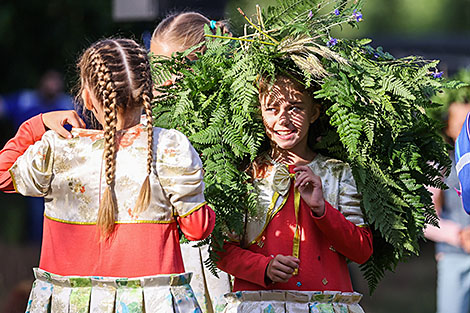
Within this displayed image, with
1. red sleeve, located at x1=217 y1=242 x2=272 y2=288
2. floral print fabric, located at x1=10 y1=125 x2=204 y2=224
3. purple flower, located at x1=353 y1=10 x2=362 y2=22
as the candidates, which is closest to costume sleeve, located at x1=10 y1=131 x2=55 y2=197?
floral print fabric, located at x1=10 y1=125 x2=204 y2=224

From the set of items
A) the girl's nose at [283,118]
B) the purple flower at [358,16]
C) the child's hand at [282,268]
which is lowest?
the child's hand at [282,268]

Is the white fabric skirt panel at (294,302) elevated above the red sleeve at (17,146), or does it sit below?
below

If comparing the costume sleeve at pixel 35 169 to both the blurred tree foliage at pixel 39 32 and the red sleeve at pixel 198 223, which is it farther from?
the blurred tree foliage at pixel 39 32

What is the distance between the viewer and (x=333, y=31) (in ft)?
14.4

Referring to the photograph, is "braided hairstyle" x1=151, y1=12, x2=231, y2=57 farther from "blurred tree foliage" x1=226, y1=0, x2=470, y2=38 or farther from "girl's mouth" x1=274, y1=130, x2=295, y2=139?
"blurred tree foliage" x1=226, y1=0, x2=470, y2=38

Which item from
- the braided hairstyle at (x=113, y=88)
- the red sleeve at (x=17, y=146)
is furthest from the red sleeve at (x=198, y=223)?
the red sleeve at (x=17, y=146)

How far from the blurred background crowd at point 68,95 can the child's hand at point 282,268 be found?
2.24 meters

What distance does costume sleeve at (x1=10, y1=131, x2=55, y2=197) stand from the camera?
3.75 m

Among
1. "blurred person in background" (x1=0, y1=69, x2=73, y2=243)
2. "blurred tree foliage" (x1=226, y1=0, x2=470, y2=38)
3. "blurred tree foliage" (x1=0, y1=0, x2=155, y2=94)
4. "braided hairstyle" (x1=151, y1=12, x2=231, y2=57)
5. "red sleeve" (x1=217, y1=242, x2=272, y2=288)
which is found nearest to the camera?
Result: "red sleeve" (x1=217, y1=242, x2=272, y2=288)

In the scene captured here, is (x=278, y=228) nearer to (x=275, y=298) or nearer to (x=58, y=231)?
(x=275, y=298)

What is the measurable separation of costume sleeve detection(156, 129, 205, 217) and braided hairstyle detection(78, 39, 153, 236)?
6 cm

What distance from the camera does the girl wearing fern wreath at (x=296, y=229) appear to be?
13.4 feet

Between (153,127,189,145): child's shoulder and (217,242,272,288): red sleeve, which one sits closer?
(153,127,189,145): child's shoulder

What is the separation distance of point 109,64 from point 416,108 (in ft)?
4.78
